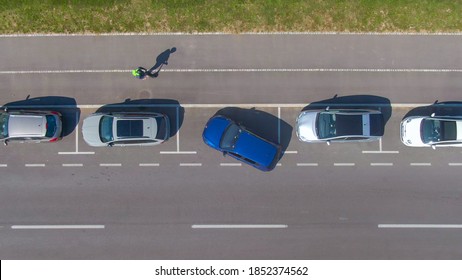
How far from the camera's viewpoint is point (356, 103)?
2089 centimetres

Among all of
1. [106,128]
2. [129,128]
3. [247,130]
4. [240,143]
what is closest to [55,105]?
[106,128]

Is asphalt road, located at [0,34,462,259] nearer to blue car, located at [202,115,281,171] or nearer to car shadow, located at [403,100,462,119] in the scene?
car shadow, located at [403,100,462,119]

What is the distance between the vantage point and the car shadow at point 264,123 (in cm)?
2092

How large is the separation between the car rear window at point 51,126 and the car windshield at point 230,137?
9.24 meters

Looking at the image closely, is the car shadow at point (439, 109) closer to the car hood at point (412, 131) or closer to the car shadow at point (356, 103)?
the car hood at point (412, 131)

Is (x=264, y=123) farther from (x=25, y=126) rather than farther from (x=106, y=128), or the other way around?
(x=25, y=126)

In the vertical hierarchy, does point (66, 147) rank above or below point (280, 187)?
above

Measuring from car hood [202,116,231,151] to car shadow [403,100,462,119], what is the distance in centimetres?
1026

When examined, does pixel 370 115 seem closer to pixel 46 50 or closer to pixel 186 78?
pixel 186 78

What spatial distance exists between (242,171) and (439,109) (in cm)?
1162

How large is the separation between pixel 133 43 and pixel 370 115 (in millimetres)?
13661

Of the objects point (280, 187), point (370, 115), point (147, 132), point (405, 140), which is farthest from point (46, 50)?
point (405, 140)

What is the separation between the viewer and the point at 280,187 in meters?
20.8

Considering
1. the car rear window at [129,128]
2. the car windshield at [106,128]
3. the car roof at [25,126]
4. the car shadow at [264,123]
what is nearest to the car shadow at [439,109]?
the car shadow at [264,123]
